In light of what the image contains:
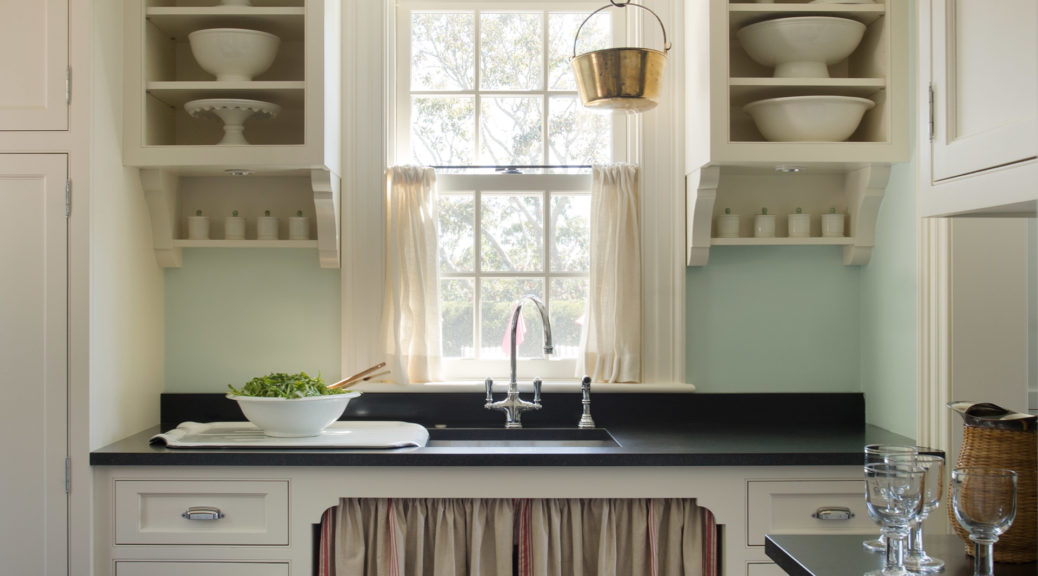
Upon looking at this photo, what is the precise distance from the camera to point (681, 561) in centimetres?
252

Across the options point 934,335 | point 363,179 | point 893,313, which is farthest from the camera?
point 363,179

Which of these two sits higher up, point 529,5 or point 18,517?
point 529,5

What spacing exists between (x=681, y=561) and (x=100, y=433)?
174 cm

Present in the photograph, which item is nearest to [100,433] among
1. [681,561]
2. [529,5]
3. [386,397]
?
[386,397]

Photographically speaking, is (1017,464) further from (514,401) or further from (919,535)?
(514,401)

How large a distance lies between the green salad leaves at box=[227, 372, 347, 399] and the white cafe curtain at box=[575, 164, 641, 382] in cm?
93

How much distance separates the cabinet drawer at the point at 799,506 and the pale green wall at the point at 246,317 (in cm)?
148

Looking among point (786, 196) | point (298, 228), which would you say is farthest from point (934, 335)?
point (298, 228)

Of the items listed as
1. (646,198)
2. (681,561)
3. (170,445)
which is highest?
(646,198)

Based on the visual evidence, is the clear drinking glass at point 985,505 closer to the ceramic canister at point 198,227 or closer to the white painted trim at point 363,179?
the white painted trim at point 363,179

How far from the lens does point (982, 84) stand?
5.32 feet

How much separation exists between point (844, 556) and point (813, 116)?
154 cm

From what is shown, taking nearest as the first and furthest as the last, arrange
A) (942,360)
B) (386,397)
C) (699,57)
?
(942,360)
(699,57)
(386,397)

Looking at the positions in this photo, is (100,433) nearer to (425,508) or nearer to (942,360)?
(425,508)
